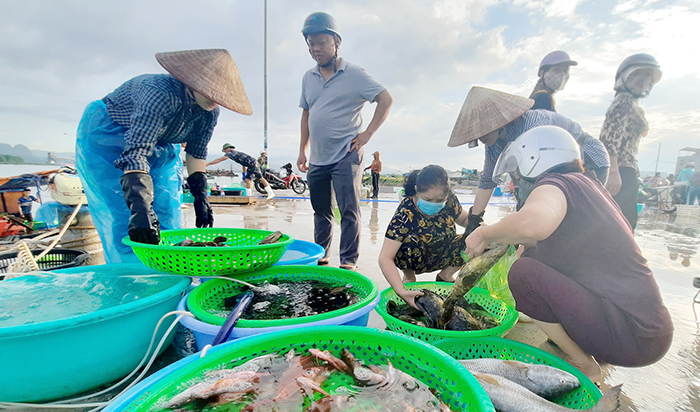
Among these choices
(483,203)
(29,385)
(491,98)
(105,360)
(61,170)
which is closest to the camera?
(29,385)

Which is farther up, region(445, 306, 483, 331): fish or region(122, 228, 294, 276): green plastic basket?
region(122, 228, 294, 276): green plastic basket

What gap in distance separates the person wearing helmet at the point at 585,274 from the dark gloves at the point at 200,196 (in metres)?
2.48

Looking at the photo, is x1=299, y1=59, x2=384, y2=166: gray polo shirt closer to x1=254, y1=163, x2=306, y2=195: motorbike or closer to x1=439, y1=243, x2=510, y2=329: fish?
x1=439, y1=243, x2=510, y2=329: fish

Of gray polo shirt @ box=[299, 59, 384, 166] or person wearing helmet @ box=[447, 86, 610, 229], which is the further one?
gray polo shirt @ box=[299, 59, 384, 166]

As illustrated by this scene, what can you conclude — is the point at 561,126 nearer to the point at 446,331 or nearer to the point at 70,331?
the point at 446,331

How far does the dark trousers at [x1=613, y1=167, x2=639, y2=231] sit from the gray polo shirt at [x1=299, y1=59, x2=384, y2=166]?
2.77 metres

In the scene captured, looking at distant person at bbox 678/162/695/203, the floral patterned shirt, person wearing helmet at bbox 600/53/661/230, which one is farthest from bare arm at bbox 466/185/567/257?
distant person at bbox 678/162/695/203

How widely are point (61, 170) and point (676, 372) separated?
660 cm

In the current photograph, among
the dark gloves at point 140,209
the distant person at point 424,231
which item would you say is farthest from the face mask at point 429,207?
the dark gloves at point 140,209

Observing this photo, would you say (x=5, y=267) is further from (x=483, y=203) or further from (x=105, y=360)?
(x=483, y=203)

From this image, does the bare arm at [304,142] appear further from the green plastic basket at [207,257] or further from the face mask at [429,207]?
the green plastic basket at [207,257]

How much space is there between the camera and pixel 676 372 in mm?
1716

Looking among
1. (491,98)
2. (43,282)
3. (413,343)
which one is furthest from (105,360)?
(491,98)

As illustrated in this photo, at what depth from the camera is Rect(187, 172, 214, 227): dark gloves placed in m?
2.84
